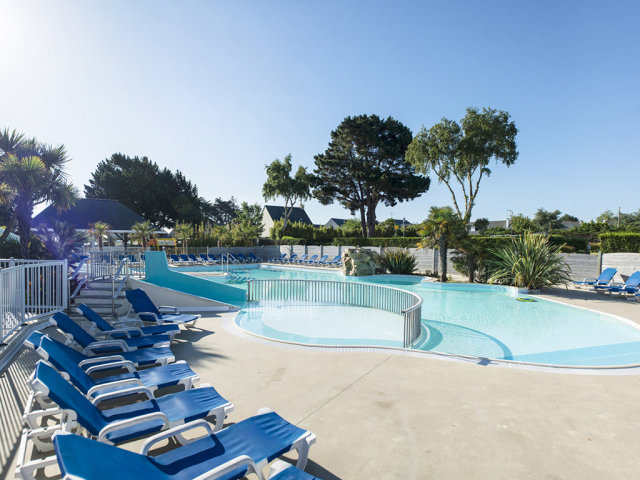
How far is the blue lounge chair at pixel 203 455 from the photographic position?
1640 mm

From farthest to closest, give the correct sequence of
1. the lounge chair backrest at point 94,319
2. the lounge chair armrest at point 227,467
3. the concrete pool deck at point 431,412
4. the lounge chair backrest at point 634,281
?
1. the lounge chair backrest at point 634,281
2. the lounge chair backrest at point 94,319
3. the concrete pool deck at point 431,412
4. the lounge chair armrest at point 227,467

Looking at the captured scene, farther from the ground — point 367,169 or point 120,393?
point 367,169

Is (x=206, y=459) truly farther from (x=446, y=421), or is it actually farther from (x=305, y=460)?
(x=446, y=421)

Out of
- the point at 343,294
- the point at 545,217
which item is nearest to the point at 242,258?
the point at 343,294

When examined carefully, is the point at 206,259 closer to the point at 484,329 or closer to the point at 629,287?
the point at 484,329

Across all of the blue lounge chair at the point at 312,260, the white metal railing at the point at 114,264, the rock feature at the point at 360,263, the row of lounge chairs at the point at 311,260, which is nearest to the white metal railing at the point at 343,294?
the white metal railing at the point at 114,264

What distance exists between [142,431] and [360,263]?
16847 mm

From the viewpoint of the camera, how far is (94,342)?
4.84 metres

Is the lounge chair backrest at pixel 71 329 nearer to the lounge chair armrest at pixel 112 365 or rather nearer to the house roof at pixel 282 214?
the lounge chair armrest at pixel 112 365

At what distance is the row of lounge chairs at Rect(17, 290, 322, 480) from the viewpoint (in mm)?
1772

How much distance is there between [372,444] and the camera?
285 centimetres

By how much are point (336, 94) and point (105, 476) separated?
15.0 m

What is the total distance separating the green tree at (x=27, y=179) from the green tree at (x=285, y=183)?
26.7 metres

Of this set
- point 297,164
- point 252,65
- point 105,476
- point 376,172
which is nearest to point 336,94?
point 252,65
